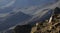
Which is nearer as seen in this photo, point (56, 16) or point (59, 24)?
point (59, 24)

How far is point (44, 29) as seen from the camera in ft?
22.1

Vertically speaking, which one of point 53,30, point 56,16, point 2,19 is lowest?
point 53,30

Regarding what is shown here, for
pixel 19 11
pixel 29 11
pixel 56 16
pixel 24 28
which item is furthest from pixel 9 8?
pixel 56 16

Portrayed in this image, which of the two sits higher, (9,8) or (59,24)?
(9,8)

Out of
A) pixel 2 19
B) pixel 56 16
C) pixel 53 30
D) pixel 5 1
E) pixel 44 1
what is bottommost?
pixel 53 30

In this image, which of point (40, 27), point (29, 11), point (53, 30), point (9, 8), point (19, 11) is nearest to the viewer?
point (53, 30)

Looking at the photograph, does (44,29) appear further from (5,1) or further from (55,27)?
(5,1)

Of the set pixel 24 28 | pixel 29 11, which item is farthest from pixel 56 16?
pixel 29 11

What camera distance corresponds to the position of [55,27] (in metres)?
6.60

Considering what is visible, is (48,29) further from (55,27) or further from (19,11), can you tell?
(19,11)

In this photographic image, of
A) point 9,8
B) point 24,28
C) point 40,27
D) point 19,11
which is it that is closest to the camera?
point 40,27

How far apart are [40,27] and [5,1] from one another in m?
55.0

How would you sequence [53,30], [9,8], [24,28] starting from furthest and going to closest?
[9,8]
[24,28]
[53,30]

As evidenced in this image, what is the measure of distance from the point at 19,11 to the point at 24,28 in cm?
3683
